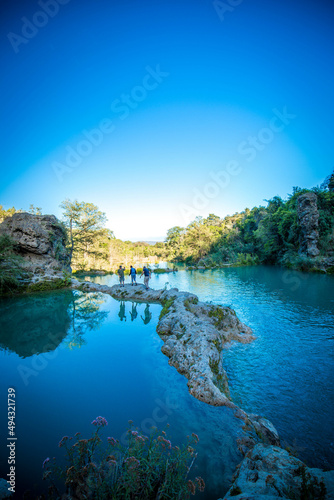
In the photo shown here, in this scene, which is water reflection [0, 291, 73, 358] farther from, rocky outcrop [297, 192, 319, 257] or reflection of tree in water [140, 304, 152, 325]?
rocky outcrop [297, 192, 319, 257]

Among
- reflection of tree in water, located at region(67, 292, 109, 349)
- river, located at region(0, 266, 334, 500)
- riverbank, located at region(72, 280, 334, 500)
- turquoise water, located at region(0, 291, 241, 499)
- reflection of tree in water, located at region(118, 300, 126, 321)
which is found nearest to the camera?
riverbank, located at region(72, 280, 334, 500)

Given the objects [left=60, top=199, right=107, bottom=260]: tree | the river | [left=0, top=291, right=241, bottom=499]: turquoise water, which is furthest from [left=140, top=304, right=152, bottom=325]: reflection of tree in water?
[left=60, top=199, right=107, bottom=260]: tree

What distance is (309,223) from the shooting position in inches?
1137

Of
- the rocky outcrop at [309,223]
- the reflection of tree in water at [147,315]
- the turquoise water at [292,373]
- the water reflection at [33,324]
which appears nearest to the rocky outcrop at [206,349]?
the turquoise water at [292,373]

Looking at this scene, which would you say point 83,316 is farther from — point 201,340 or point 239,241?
point 239,241

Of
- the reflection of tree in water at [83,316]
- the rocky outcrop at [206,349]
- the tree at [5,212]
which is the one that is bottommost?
the reflection of tree in water at [83,316]

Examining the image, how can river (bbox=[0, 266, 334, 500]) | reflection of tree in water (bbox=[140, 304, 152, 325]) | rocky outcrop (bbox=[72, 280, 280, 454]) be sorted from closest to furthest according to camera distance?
river (bbox=[0, 266, 334, 500])
rocky outcrop (bbox=[72, 280, 280, 454])
reflection of tree in water (bbox=[140, 304, 152, 325])

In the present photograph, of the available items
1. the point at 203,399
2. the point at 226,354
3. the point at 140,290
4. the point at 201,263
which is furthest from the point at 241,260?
the point at 203,399

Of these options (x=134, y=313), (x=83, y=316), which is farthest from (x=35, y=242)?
(x=134, y=313)

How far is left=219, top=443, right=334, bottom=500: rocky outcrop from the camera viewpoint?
2.08 meters

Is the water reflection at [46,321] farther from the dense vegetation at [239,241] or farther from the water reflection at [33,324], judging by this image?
the dense vegetation at [239,241]

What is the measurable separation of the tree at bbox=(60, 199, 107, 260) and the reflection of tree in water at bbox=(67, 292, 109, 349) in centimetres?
1895

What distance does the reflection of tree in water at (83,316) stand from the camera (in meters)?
8.07

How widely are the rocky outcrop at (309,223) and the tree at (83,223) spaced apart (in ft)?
98.2
